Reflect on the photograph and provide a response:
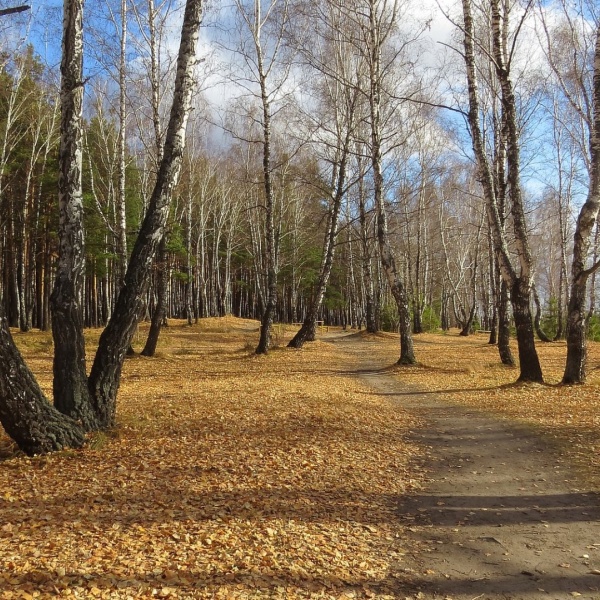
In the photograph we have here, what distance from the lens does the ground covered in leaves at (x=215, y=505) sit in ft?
10.2

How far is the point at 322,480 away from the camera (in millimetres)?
5023

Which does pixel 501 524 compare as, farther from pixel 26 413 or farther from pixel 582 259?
pixel 582 259

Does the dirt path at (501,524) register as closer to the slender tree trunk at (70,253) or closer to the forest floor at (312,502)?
the forest floor at (312,502)

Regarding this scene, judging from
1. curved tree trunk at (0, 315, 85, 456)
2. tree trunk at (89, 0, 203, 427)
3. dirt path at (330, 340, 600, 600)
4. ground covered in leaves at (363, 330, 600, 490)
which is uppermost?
tree trunk at (89, 0, 203, 427)

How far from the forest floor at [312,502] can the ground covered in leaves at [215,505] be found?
2 cm

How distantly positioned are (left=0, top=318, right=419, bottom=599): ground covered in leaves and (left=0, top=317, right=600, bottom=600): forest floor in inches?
0.7

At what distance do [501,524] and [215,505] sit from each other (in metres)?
2.37

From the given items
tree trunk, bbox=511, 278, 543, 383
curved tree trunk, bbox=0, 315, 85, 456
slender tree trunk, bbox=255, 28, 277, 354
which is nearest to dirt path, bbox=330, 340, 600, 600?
curved tree trunk, bbox=0, 315, 85, 456

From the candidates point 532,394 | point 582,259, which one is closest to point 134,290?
point 532,394

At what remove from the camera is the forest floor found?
318 centimetres

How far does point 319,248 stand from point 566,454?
36604mm

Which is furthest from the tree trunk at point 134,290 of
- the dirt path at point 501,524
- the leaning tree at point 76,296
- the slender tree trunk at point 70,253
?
the dirt path at point 501,524

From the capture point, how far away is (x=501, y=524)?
4098 mm

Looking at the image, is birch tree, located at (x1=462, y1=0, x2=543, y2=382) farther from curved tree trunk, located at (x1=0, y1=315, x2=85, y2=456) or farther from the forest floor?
curved tree trunk, located at (x1=0, y1=315, x2=85, y2=456)
